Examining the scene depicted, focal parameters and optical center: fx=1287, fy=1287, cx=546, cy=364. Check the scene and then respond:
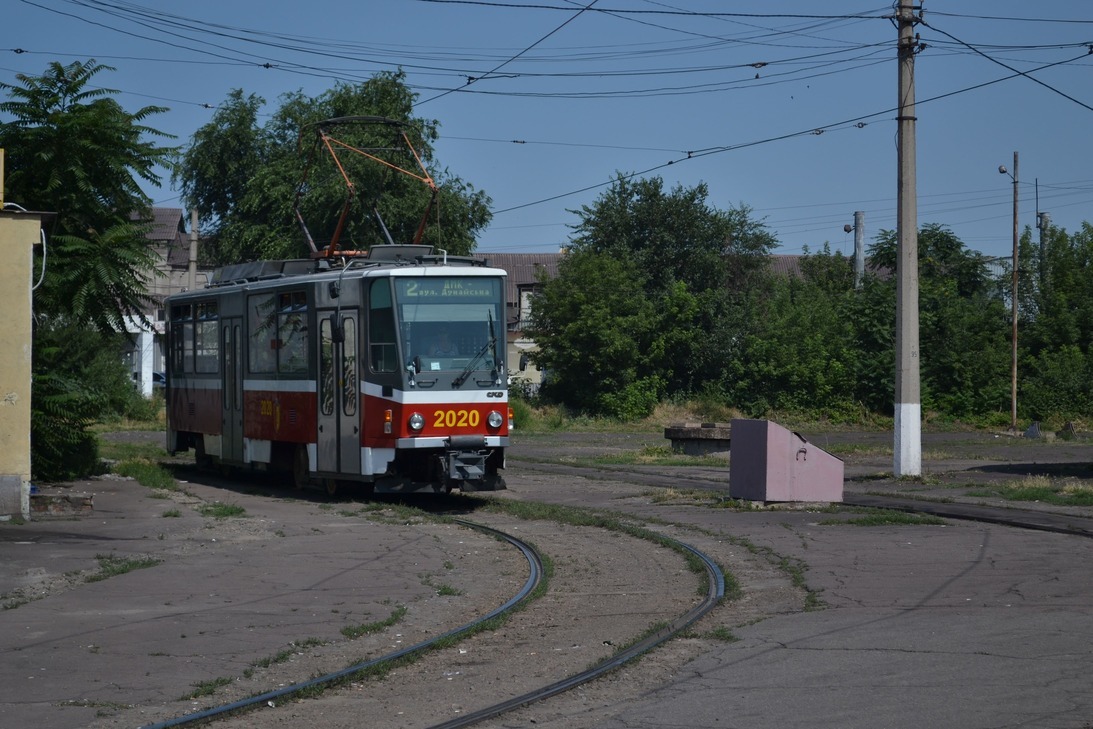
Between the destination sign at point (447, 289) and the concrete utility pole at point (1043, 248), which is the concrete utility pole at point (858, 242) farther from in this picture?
the destination sign at point (447, 289)

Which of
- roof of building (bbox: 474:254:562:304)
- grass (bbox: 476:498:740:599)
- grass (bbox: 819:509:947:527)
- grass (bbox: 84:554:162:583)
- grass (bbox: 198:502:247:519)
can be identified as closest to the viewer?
grass (bbox: 84:554:162:583)

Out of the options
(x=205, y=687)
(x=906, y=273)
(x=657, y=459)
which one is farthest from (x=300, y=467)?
(x=205, y=687)

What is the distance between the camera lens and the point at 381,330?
17.3 metres

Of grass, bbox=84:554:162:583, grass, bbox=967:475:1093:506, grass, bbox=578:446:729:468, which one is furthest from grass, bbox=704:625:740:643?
grass, bbox=578:446:729:468

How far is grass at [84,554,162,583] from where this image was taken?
11523 mm

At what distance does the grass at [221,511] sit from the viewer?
1683cm

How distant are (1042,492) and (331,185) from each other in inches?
1469

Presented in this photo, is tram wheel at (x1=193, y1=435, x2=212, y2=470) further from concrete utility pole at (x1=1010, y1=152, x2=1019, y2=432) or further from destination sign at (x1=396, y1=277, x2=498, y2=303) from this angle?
concrete utility pole at (x1=1010, y1=152, x2=1019, y2=432)

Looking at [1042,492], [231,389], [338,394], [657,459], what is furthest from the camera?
[657,459]

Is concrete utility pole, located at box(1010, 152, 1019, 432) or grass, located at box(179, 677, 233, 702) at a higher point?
concrete utility pole, located at box(1010, 152, 1019, 432)

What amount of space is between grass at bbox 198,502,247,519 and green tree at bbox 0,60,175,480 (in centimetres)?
249

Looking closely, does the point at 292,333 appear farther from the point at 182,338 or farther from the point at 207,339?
the point at 182,338

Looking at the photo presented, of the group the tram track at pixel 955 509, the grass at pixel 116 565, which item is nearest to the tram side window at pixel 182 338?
the tram track at pixel 955 509

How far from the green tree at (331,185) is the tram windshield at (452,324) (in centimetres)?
2887
